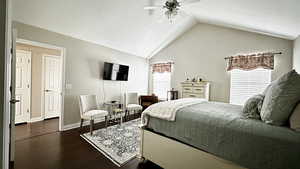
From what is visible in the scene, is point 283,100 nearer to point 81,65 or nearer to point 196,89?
point 196,89

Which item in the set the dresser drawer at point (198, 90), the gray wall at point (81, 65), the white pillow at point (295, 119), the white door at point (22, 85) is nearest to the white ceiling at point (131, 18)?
the gray wall at point (81, 65)

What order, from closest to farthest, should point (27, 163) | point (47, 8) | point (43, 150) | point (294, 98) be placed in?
Result: point (294, 98) < point (27, 163) < point (43, 150) < point (47, 8)

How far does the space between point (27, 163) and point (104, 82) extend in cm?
265

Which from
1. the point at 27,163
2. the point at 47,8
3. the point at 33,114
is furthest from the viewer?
the point at 33,114

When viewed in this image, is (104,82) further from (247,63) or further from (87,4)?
(247,63)

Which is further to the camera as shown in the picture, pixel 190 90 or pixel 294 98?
pixel 190 90

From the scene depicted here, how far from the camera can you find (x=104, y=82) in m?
4.41

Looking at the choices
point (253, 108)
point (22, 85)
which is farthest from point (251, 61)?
point (22, 85)

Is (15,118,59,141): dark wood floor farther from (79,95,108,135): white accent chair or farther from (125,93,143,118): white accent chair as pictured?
(125,93,143,118): white accent chair

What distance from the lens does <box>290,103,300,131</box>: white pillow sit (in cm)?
118

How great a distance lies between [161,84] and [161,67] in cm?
69

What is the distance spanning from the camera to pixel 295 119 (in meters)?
1.21

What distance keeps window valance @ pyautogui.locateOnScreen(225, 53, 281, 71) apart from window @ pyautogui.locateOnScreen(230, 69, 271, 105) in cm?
14

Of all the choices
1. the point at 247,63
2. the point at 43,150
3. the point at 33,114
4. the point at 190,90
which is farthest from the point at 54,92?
the point at 247,63
